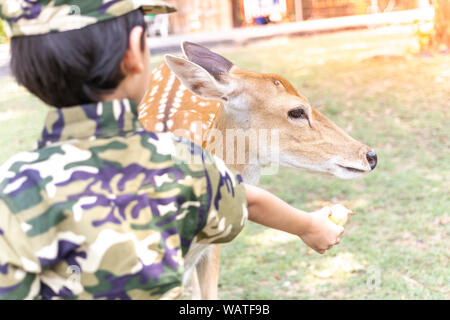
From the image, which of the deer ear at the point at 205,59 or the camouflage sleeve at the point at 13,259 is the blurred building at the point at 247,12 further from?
the camouflage sleeve at the point at 13,259

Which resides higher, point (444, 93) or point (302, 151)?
point (302, 151)

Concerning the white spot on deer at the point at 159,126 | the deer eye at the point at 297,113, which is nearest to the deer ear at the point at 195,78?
the deer eye at the point at 297,113

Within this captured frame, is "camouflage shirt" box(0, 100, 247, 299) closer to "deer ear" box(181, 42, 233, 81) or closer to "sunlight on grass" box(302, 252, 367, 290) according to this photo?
"deer ear" box(181, 42, 233, 81)

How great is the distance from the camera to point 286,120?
2365 millimetres

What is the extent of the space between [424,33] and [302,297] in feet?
19.6

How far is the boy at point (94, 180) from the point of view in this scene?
1.10m

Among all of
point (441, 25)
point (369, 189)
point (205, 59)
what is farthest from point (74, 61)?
point (441, 25)

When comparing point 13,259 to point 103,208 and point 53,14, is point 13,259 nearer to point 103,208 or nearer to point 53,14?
point 103,208

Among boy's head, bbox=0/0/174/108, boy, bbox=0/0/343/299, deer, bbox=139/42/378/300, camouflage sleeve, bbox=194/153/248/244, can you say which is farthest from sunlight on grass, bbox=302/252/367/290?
boy's head, bbox=0/0/174/108

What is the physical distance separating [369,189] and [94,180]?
3.93 meters

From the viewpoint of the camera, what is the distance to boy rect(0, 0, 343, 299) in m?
1.10

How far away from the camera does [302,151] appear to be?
2381 millimetres

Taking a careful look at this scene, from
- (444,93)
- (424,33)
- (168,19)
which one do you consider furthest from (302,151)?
(168,19)
